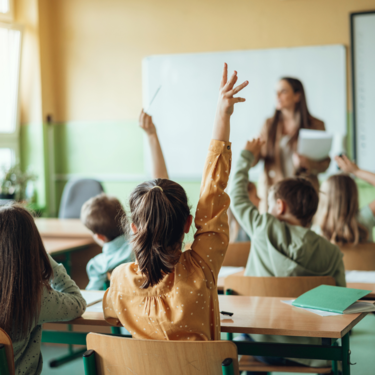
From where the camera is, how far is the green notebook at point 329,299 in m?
1.49

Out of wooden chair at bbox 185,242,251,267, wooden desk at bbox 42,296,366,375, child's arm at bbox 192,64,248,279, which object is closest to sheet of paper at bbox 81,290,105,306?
wooden desk at bbox 42,296,366,375

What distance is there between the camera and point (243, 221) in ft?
6.84

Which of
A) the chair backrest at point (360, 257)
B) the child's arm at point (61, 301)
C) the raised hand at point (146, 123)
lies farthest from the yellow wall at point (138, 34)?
the child's arm at point (61, 301)

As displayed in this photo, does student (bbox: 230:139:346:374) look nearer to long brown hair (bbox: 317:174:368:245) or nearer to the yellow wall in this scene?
long brown hair (bbox: 317:174:368:245)

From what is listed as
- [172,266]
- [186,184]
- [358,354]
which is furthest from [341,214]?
[186,184]

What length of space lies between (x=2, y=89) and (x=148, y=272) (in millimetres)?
4481

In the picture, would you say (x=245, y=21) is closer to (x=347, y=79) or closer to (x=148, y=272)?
(x=347, y=79)

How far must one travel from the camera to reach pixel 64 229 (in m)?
3.73

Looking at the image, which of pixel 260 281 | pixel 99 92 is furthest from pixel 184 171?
pixel 260 281

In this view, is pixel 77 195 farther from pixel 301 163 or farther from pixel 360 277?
pixel 360 277

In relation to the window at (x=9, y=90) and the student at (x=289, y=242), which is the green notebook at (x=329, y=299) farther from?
the window at (x=9, y=90)

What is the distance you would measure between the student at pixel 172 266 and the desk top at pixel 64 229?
7.39ft

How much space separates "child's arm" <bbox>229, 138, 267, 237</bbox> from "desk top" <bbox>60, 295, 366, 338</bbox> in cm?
47

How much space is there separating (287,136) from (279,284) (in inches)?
119
